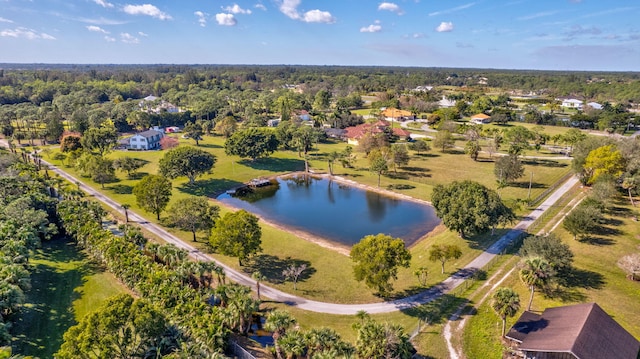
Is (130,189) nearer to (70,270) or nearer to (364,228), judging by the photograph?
(70,270)

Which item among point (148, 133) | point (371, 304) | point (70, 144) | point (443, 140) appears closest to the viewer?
point (371, 304)

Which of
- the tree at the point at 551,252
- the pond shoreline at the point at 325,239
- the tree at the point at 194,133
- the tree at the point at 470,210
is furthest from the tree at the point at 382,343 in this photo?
the tree at the point at 194,133

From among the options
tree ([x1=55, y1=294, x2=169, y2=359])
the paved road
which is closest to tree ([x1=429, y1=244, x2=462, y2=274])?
the paved road

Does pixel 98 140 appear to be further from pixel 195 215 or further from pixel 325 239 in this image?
pixel 325 239

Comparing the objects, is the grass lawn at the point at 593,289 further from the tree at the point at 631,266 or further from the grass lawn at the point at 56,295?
the grass lawn at the point at 56,295

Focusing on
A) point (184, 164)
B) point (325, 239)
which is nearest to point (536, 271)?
point (325, 239)
